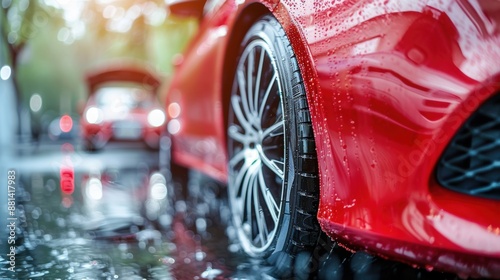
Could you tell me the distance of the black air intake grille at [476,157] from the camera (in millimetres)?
1730

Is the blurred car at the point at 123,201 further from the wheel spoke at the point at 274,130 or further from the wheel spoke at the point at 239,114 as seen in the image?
the wheel spoke at the point at 274,130

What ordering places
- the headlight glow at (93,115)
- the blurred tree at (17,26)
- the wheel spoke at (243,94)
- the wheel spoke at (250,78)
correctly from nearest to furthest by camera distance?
the wheel spoke at (250,78), the wheel spoke at (243,94), the headlight glow at (93,115), the blurred tree at (17,26)

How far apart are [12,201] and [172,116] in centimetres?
142

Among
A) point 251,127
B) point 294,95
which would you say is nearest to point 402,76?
point 294,95

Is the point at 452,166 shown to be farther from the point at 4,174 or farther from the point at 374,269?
the point at 4,174

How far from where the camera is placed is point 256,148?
9.78 feet

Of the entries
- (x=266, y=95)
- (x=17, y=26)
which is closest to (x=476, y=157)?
(x=266, y=95)

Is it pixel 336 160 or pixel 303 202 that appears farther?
pixel 303 202

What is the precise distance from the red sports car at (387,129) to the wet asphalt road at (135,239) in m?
0.30

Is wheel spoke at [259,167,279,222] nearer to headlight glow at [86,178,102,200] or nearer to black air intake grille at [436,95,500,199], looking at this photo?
black air intake grille at [436,95,500,199]

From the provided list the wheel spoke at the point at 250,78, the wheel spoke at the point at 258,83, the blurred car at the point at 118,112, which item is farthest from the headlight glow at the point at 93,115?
the wheel spoke at the point at 258,83

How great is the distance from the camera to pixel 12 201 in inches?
185

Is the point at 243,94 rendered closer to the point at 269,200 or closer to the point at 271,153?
the point at 271,153

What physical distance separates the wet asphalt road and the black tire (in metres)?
0.14
